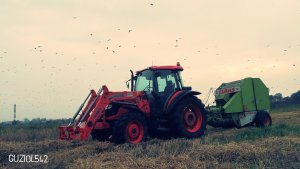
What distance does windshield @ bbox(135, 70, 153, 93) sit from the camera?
1006 centimetres

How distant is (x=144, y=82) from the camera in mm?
10266

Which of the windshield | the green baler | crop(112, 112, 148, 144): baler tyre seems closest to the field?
crop(112, 112, 148, 144): baler tyre

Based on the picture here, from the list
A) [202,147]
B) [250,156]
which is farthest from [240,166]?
[202,147]

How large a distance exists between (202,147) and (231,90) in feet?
20.1

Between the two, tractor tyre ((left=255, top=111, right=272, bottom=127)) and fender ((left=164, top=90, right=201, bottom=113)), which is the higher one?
fender ((left=164, top=90, right=201, bottom=113))

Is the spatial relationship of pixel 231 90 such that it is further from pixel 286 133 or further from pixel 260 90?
pixel 286 133

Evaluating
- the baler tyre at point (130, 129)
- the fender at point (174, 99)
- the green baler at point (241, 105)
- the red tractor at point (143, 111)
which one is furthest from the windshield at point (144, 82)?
the green baler at point (241, 105)

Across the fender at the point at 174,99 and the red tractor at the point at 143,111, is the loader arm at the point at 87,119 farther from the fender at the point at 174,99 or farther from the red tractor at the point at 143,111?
the fender at the point at 174,99

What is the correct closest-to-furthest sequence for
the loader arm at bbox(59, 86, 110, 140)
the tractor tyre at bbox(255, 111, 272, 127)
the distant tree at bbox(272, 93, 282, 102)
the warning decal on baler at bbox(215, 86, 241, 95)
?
the loader arm at bbox(59, 86, 110, 140) → the tractor tyre at bbox(255, 111, 272, 127) → the warning decal on baler at bbox(215, 86, 241, 95) → the distant tree at bbox(272, 93, 282, 102)

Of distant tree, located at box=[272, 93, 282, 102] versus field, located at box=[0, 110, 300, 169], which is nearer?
field, located at box=[0, 110, 300, 169]

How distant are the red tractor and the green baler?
2.04 metres

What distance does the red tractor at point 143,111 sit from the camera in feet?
28.4

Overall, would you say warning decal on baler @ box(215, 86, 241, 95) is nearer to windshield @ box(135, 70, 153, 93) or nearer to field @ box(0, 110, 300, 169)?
windshield @ box(135, 70, 153, 93)

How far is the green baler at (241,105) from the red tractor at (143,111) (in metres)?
2.04
